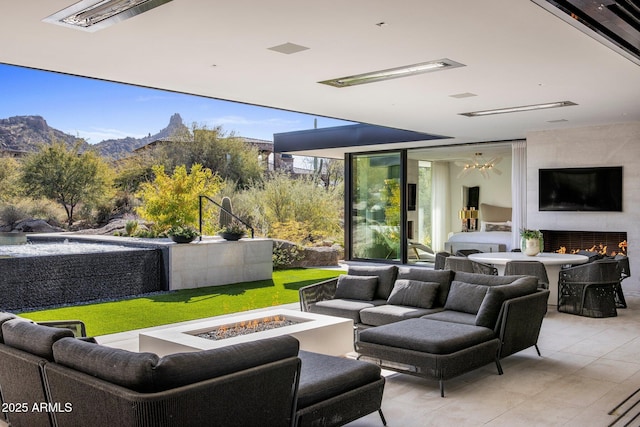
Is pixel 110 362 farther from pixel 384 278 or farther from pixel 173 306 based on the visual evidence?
pixel 173 306

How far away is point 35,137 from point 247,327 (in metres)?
25.7

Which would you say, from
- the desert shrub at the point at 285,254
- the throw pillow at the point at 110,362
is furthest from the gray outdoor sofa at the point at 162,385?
the desert shrub at the point at 285,254

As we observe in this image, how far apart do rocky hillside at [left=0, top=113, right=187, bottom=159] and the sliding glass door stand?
1511 cm

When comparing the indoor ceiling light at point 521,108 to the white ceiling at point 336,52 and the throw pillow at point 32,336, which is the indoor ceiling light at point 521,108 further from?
the throw pillow at point 32,336

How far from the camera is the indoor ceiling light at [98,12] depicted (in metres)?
4.27

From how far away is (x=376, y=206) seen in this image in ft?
47.8

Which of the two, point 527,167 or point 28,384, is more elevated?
point 527,167

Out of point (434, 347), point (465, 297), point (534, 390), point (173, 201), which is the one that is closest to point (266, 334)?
point (434, 347)

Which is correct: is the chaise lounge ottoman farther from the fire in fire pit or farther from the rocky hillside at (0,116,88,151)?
the rocky hillside at (0,116,88,151)

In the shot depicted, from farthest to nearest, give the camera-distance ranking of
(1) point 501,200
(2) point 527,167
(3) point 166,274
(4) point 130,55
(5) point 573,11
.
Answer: (1) point 501,200
(2) point 527,167
(3) point 166,274
(4) point 130,55
(5) point 573,11

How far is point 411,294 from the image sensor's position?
20.7 feet

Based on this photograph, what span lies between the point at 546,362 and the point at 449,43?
297cm

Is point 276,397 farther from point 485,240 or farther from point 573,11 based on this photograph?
point 485,240

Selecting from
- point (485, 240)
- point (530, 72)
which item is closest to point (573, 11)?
point (530, 72)
